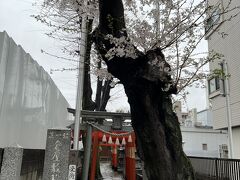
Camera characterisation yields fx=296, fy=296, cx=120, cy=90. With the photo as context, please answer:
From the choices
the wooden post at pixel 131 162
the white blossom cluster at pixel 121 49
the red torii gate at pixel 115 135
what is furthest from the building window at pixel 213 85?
the white blossom cluster at pixel 121 49

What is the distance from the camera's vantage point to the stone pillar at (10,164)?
19.0ft

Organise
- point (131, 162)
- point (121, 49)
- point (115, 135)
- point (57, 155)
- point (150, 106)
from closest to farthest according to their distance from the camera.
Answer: point (121, 49) < point (150, 106) < point (57, 155) < point (115, 135) < point (131, 162)

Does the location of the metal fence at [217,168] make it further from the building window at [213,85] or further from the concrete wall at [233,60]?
the building window at [213,85]

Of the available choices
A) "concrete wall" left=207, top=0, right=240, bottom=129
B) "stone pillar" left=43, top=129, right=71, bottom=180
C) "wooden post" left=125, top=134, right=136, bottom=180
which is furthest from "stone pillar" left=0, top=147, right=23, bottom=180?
"concrete wall" left=207, top=0, right=240, bottom=129

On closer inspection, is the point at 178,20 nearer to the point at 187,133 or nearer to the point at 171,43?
the point at 171,43

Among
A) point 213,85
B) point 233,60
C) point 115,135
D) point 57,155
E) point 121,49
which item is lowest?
point 57,155

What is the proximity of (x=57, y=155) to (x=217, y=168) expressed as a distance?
6.25m

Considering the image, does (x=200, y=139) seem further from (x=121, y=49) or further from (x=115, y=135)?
(x=121, y=49)

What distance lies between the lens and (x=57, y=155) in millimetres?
6297

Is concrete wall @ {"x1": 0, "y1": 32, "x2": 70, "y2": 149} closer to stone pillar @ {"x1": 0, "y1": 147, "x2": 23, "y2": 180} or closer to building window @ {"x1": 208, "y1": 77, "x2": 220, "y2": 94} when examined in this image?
stone pillar @ {"x1": 0, "y1": 147, "x2": 23, "y2": 180}

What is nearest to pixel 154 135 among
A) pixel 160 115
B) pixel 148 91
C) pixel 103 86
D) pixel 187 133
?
pixel 160 115

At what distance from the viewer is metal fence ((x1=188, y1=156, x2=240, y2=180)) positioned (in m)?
8.81

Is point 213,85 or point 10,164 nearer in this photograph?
point 10,164

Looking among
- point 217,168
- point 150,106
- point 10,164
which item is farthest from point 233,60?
point 10,164
